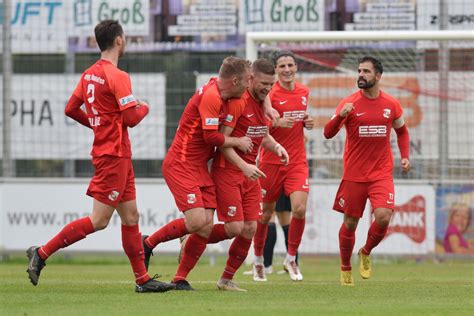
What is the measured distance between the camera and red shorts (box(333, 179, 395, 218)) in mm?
12719

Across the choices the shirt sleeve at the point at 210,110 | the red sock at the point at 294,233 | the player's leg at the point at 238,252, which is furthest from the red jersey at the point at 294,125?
the shirt sleeve at the point at 210,110

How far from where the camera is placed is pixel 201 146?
11234 millimetres

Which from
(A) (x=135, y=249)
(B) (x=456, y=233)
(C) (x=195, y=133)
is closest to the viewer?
(A) (x=135, y=249)

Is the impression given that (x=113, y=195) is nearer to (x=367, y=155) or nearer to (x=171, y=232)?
(x=171, y=232)

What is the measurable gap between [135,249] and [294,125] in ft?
11.9

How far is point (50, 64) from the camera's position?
20.4 m

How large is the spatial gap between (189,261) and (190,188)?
74 centimetres

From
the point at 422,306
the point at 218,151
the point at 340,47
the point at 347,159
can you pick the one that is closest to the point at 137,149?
the point at 340,47

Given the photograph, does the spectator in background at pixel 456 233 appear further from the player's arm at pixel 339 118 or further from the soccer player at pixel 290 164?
the player's arm at pixel 339 118

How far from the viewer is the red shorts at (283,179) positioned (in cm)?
1395

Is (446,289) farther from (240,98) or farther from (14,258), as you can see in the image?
(14,258)

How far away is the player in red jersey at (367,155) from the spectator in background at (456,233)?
19.3ft

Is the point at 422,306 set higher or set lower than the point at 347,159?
lower

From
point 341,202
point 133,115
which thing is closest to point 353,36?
point 341,202
